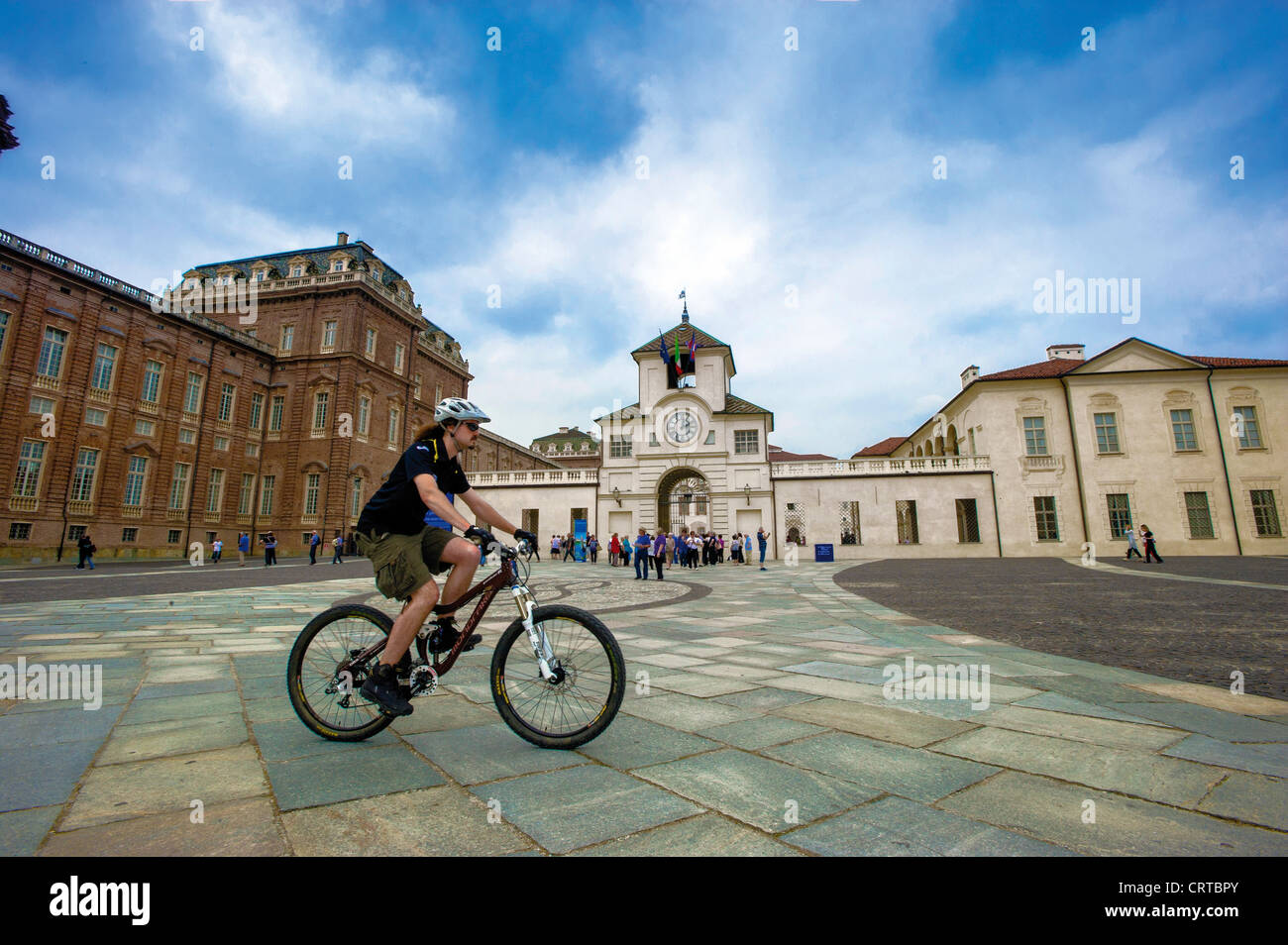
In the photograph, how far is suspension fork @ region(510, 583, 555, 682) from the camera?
2.86 metres

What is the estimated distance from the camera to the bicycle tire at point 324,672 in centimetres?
298

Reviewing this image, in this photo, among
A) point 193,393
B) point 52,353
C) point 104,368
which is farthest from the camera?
point 193,393

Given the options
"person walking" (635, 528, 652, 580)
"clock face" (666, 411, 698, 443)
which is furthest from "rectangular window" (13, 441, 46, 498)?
"clock face" (666, 411, 698, 443)

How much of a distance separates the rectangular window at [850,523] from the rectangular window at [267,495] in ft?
108

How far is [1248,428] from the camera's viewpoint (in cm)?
2828

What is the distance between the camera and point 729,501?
2945 centimetres

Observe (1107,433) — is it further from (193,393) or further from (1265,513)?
(193,393)

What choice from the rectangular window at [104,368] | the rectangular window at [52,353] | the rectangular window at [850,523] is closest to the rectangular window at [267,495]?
the rectangular window at [104,368]

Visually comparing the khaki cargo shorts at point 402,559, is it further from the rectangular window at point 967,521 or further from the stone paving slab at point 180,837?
the rectangular window at point 967,521

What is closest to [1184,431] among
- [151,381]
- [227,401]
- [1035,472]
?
[1035,472]

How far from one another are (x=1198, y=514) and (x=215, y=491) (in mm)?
51183
